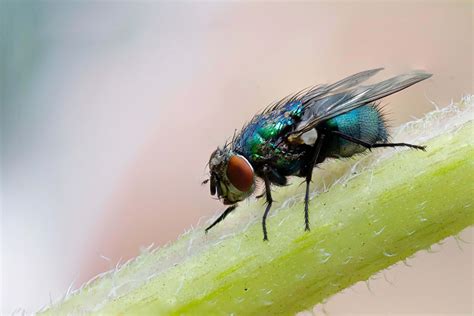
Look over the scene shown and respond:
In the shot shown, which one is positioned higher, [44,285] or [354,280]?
[354,280]

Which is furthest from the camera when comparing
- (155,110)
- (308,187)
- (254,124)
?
(155,110)

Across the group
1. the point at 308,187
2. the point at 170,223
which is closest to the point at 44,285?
the point at 170,223

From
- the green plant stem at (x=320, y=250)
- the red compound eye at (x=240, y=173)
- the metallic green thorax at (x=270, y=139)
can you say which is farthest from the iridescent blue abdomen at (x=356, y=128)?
the green plant stem at (x=320, y=250)

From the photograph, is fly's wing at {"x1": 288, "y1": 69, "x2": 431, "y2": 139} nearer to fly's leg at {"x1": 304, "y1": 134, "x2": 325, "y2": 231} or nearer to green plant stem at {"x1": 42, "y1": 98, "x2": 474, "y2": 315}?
fly's leg at {"x1": 304, "y1": 134, "x2": 325, "y2": 231}

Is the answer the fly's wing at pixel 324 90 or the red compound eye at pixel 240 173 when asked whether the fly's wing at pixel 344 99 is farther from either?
the red compound eye at pixel 240 173

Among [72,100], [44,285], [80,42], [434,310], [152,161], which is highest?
[80,42]

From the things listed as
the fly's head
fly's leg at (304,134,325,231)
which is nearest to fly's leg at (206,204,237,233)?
the fly's head

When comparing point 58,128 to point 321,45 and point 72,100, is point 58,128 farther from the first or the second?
point 321,45

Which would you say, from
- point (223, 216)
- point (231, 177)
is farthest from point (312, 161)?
point (223, 216)
